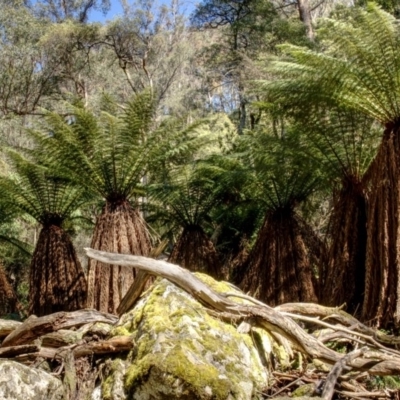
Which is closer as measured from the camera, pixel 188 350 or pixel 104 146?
pixel 188 350

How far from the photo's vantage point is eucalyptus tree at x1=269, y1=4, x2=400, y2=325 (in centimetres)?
392

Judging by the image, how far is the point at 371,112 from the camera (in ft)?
14.1

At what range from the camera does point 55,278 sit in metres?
5.84

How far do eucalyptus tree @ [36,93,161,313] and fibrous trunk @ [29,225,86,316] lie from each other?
76 centimetres

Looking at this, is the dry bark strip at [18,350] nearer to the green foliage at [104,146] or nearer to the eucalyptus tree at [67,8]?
the green foliage at [104,146]

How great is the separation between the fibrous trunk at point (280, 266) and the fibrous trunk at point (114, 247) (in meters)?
1.17

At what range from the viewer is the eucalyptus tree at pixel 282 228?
5.35m

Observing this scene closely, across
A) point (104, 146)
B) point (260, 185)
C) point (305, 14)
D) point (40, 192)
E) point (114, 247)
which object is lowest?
point (114, 247)

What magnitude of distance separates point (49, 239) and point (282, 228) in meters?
2.57

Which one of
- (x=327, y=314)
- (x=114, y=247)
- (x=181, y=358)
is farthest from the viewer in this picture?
(x=114, y=247)

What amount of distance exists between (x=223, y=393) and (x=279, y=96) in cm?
340

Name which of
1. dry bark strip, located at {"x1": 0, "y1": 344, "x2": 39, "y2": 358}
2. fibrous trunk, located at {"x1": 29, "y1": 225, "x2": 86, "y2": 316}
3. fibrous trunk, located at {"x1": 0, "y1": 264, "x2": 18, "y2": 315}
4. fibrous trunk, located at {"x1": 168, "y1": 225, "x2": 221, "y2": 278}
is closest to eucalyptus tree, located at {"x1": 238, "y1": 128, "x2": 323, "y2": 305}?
fibrous trunk, located at {"x1": 168, "y1": 225, "x2": 221, "y2": 278}

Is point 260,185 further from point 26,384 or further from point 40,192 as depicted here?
point 26,384

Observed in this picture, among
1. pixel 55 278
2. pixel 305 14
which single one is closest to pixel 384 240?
pixel 55 278
